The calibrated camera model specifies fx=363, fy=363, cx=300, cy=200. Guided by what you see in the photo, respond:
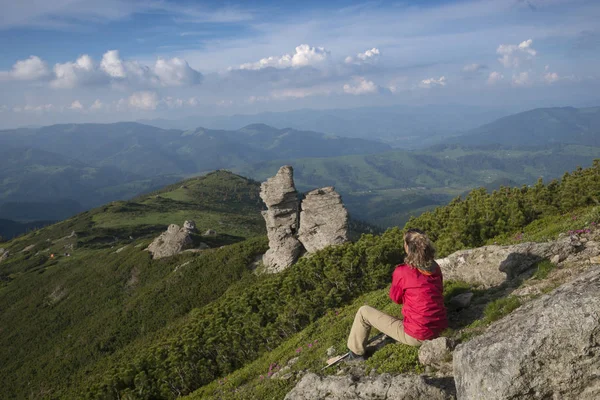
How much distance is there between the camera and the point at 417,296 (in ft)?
32.9

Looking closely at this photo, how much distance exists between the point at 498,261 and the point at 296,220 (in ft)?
126

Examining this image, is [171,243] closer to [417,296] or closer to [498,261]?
[498,261]

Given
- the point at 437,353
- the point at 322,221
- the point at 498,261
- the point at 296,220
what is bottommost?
the point at 296,220

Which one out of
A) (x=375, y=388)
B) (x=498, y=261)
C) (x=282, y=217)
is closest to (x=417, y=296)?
(x=375, y=388)

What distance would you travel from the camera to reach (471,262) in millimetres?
14594

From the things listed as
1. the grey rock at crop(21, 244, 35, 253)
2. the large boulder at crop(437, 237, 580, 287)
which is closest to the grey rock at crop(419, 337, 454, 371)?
the large boulder at crop(437, 237, 580, 287)

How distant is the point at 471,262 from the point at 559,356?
8.37 m

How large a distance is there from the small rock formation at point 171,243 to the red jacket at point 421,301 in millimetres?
71634

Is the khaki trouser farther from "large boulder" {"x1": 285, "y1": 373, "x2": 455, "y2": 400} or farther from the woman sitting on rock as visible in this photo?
"large boulder" {"x1": 285, "y1": 373, "x2": 455, "y2": 400}

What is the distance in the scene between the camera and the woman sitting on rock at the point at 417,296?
996 cm

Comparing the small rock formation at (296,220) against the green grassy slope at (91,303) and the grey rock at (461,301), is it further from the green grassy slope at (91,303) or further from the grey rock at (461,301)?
the grey rock at (461,301)

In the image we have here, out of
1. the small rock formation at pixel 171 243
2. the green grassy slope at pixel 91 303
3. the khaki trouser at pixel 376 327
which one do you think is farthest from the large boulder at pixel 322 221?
the small rock formation at pixel 171 243

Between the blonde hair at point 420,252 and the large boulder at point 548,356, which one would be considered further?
the blonde hair at point 420,252

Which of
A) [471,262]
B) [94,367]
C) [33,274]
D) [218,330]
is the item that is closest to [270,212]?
[218,330]
